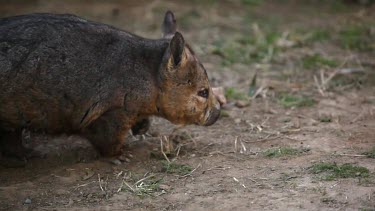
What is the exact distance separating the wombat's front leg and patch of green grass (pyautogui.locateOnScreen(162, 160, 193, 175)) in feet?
1.54

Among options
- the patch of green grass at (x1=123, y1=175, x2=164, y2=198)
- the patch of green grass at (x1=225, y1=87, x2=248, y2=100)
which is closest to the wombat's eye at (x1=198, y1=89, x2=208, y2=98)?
the patch of green grass at (x1=123, y1=175, x2=164, y2=198)

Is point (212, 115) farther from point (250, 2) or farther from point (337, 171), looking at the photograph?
point (250, 2)

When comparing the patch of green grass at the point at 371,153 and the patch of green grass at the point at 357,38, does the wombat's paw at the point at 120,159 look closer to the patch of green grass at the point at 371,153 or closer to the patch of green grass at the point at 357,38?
the patch of green grass at the point at 371,153

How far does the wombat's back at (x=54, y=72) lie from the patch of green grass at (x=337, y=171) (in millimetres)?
1833

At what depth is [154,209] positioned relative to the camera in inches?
204

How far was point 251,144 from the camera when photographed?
661cm

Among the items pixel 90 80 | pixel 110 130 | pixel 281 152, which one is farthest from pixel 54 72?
pixel 281 152

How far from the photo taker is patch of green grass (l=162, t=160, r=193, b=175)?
19.5 feet

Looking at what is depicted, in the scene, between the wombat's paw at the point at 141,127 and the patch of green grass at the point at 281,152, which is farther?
the wombat's paw at the point at 141,127

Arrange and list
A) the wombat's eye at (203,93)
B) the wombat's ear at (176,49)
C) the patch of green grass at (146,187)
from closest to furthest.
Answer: the patch of green grass at (146,187) → the wombat's ear at (176,49) → the wombat's eye at (203,93)

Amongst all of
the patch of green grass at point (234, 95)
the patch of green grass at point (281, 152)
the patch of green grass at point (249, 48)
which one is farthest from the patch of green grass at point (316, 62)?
the patch of green grass at point (281, 152)

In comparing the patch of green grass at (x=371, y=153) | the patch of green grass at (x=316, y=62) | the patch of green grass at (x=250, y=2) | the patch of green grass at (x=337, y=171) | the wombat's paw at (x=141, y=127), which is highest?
the patch of green grass at (x=250, y=2)

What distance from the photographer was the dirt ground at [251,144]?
5371mm

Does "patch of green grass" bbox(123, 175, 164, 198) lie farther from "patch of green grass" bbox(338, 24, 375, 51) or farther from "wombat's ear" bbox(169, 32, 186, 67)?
"patch of green grass" bbox(338, 24, 375, 51)
